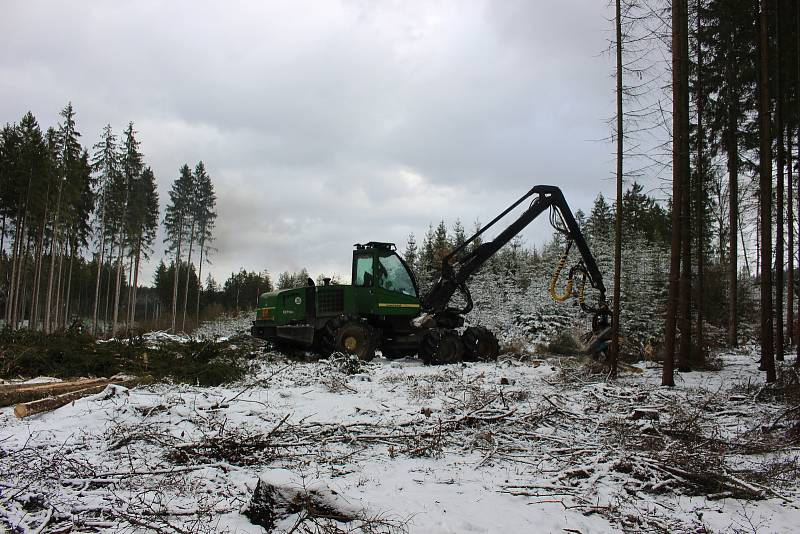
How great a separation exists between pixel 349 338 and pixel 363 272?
6.67 feet

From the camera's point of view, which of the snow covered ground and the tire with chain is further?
the tire with chain

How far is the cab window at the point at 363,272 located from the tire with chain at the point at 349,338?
1259 millimetres

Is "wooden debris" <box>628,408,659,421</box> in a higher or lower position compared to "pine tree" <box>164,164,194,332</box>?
lower

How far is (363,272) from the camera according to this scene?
14.2 meters

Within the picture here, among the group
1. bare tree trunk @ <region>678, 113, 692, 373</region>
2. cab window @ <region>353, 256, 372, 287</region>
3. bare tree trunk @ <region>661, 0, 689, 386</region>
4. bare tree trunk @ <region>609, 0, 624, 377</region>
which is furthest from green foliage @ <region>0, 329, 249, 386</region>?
bare tree trunk @ <region>678, 113, 692, 373</region>

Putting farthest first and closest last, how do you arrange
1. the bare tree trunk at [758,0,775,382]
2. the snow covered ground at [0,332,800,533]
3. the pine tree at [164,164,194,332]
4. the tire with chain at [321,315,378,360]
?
the pine tree at [164,164,194,332] → the tire with chain at [321,315,378,360] → the bare tree trunk at [758,0,775,382] → the snow covered ground at [0,332,800,533]

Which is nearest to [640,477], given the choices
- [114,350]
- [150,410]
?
[150,410]

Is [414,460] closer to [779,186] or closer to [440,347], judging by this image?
[440,347]

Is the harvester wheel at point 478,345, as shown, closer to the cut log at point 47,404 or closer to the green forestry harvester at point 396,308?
the green forestry harvester at point 396,308

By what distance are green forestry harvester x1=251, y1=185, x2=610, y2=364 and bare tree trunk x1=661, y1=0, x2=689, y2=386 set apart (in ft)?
9.72

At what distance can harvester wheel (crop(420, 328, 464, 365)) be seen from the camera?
1356 cm

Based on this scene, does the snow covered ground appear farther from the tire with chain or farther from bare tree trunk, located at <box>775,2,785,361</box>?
bare tree trunk, located at <box>775,2,785,361</box>

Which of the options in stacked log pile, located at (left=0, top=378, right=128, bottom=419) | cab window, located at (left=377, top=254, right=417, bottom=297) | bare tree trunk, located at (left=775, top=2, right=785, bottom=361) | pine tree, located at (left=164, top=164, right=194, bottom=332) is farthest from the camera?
pine tree, located at (left=164, top=164, right=194, bottom=332)

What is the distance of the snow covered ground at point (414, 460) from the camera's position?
394 cm
